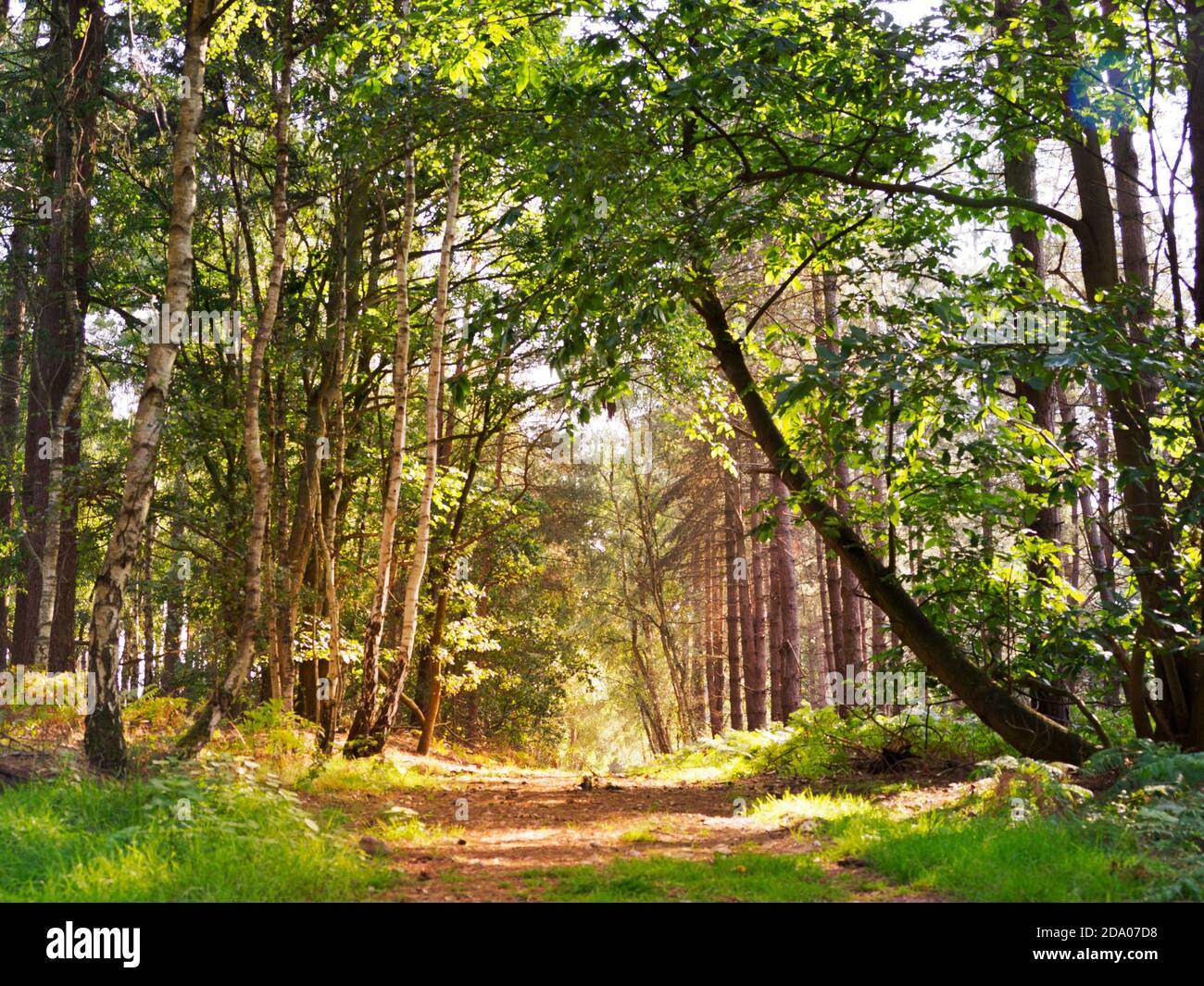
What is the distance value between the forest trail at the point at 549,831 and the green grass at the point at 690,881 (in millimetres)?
102

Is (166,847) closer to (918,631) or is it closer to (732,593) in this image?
(918,631)

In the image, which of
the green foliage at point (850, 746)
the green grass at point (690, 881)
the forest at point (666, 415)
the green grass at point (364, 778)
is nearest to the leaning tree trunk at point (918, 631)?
the forest at point (666, 415)

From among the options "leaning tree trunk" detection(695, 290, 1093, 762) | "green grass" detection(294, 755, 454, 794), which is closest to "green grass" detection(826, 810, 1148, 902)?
"leaning tree trunk" detection(695, 290, 1093, 762)

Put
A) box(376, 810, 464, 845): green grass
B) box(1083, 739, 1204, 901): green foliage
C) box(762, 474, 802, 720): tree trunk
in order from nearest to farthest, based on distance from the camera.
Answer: box(1083, 739, 1204, 901): green foliage, box(376, 810, 464, 845): green grass, box(762, 474, 802, 720): tree trunk

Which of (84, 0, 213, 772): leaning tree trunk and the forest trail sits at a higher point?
(84, 0, 213, 772): leaning tree trunk

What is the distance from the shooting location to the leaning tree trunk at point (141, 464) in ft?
21.1

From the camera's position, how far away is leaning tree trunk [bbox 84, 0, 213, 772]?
6434mm

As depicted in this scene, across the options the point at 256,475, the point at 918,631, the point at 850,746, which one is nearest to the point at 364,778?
the point at 256,475

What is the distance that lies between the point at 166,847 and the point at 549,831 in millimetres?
3256

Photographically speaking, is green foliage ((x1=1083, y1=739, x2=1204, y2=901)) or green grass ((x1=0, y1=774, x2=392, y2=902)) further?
green foliage ((x1=1083, y1=739, x2=1204, y2=901))

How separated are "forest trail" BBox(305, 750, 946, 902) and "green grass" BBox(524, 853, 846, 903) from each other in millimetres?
102

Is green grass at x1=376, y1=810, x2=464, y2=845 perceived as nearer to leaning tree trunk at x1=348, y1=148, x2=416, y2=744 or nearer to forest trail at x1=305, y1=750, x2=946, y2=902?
forest trail at x1=305, y1=750, x2=946, y2=902

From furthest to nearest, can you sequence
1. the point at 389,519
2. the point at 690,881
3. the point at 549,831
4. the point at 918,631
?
1. the point at 389,519
2. the point at 918,631
3. the point at 549,831
4. the point at 690,881

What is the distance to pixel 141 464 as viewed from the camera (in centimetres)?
673
